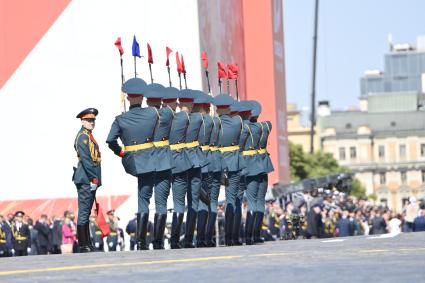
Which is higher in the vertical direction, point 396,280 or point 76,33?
point 76,33

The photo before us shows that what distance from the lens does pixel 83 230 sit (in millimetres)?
16891

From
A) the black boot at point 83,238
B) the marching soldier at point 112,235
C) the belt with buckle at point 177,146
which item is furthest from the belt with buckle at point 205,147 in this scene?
the marching soldier at point 112,235

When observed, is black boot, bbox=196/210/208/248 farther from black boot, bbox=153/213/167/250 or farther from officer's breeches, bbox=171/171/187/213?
black boot, bbox=153/213/167/250

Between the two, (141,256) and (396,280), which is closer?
(396,280)

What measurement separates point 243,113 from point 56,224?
1488cm

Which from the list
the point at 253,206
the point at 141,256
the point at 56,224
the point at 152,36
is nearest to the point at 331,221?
the point at 152,36

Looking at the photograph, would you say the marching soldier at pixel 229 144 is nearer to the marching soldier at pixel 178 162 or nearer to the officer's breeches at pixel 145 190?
the marching soldier at pixel 178 162

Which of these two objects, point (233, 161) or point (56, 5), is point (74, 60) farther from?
point (233, 161)

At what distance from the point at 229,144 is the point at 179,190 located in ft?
5.51

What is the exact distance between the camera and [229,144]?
1886 cm

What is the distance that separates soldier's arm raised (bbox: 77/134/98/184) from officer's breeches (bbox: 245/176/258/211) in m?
2.91

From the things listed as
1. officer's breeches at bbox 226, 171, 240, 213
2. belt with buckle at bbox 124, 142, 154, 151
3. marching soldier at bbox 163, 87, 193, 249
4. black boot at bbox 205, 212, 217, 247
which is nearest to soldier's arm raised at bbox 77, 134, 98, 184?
belt with buckle at bbox 124, 142, 154, 151

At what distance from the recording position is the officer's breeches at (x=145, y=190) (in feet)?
55.3

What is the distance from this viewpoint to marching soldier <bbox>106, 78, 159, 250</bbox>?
55.2 feet
